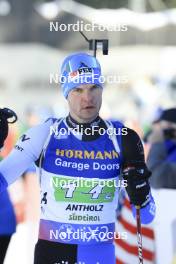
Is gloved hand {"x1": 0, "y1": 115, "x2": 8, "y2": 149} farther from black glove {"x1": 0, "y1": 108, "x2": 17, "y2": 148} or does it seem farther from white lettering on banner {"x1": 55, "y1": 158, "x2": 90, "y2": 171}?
white lettering on banner {"x1": 55, "y1": 158, "x2": 90, "y2": 171}

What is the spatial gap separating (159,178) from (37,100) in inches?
671

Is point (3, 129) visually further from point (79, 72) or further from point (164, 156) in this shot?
point (164, 156)

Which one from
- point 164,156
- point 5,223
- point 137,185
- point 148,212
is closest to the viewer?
point 137,185

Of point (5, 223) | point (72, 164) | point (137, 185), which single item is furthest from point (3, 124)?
point (5, 223)

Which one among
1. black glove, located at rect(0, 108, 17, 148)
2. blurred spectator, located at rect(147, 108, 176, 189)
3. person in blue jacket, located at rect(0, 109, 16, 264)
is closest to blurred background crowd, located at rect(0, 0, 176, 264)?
blurred spectator, located at rect(147, 108, 176, 189)

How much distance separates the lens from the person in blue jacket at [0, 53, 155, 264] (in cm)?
447

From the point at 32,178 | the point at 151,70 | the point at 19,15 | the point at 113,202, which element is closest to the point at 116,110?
the point at 151,70

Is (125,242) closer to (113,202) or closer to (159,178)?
(159,178)

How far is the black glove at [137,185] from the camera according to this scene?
4426 millimetres

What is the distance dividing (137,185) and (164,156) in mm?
2432

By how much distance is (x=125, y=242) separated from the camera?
734 cm

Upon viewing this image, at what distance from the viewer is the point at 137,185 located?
4.43 m

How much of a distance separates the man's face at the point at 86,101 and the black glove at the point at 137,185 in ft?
1.20

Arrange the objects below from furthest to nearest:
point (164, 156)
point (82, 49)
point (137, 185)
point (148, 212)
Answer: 1. point (82, 49)
2. point (164, 156)
3. point (148, 212)
4. point (137, 185)
